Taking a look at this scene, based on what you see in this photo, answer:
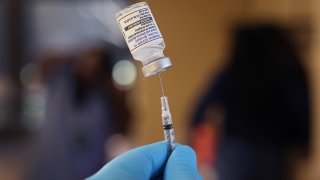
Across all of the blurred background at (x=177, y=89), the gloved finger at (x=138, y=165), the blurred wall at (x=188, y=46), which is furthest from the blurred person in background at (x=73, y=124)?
the gloved finger at (x=138, y=165)

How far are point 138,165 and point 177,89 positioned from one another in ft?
7.88

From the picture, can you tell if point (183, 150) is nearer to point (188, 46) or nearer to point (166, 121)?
point (166, 121)

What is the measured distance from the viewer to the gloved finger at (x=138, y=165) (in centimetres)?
84

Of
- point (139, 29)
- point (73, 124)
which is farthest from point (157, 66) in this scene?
point (73, 124)

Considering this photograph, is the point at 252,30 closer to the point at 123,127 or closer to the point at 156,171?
the point at 123,127

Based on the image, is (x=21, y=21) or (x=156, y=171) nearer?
(x=156, y=171)

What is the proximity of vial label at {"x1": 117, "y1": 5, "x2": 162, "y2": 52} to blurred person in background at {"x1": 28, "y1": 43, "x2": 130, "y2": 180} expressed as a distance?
141 cm

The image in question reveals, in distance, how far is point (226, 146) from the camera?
2.06 metres

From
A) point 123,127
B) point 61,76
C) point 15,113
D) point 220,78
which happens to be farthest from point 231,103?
point 15,113

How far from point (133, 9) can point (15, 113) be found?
297 cm

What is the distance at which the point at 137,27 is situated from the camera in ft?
2.56

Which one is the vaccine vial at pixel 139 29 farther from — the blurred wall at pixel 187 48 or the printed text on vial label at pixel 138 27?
the blurred wall at pixel 187 48

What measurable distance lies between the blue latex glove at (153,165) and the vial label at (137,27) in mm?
178

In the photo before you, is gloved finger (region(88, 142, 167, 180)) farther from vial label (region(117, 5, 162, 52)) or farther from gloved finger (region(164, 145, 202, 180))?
vial label (region(117, 5, 162, 52))
